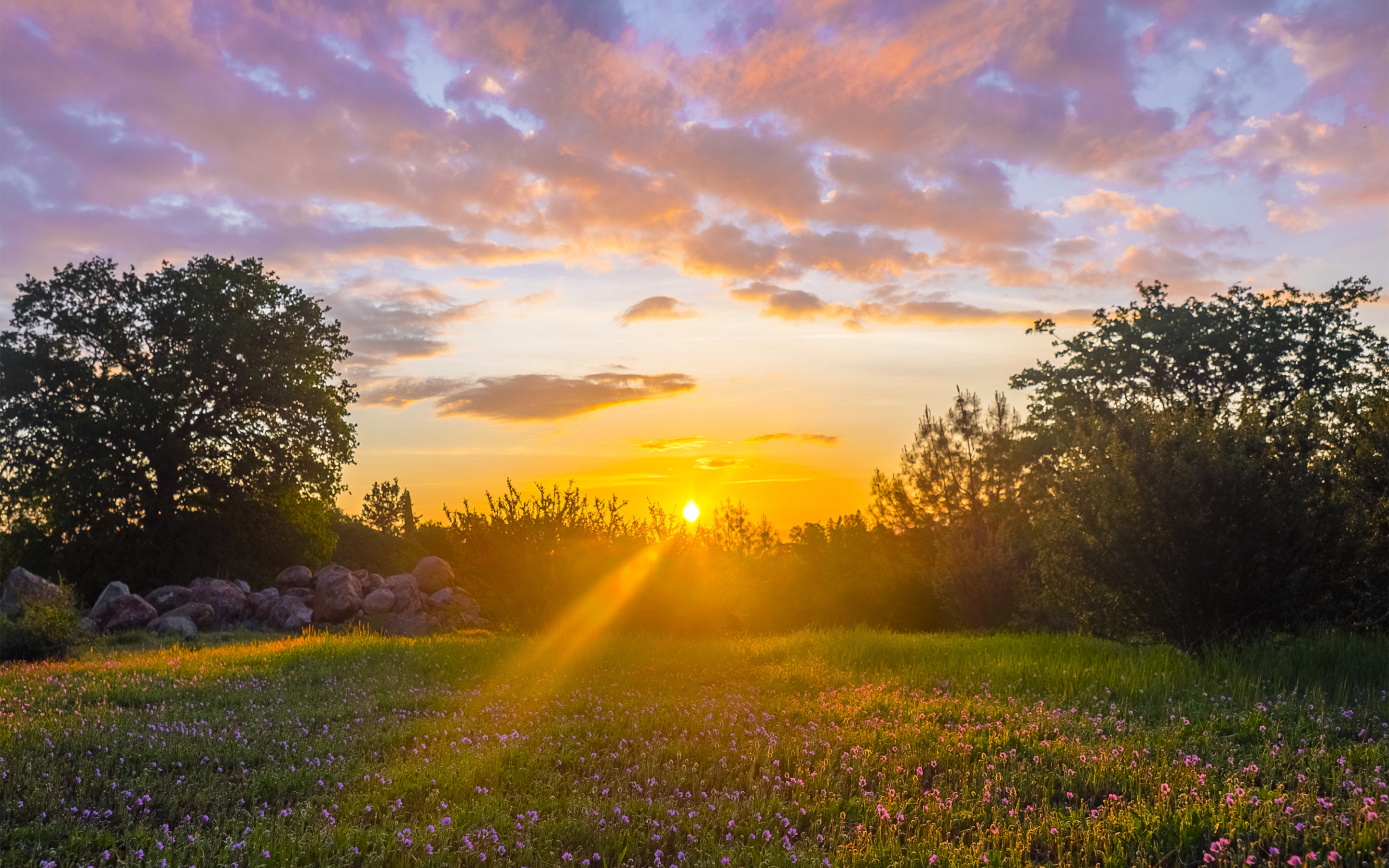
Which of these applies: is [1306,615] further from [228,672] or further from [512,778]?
[228,672]

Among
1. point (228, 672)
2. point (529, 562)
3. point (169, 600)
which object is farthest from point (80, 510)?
point (228, 672)

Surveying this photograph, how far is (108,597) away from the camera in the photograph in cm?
2509

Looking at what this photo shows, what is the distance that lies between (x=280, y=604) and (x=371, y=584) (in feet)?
14.7

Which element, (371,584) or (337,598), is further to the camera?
(371,584)

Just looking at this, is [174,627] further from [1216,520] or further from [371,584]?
[1216,520]

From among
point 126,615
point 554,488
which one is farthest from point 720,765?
point 126,615

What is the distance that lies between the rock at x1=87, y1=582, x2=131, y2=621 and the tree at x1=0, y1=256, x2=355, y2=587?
6036mm

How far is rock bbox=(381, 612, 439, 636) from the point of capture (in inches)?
1015

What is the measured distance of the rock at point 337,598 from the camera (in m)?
27.6

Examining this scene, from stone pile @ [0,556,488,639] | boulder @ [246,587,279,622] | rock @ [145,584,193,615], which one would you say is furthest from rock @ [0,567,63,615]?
boulder @ [246,587,279,622]

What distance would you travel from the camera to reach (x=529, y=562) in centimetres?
2039

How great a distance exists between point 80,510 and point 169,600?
806cm

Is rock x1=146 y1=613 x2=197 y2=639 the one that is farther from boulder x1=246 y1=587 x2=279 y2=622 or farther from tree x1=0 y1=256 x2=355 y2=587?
tree x1=0 y1=256 x2=355 y2=587

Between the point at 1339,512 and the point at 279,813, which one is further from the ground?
the point at 1339,512
